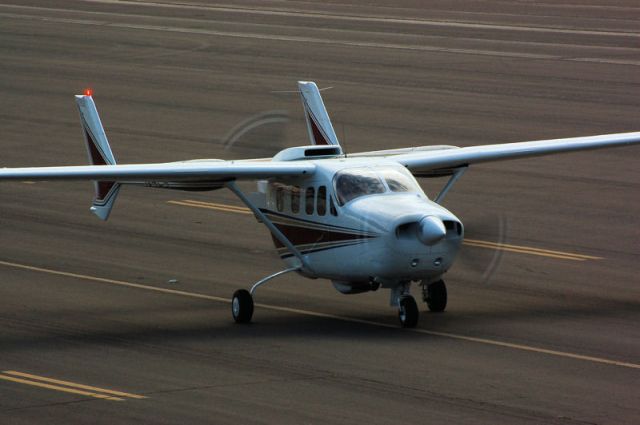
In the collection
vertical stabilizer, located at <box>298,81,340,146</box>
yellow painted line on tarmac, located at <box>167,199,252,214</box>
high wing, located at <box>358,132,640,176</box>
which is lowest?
yellow painted line on tarmac, located at <box>167,199,252,214</box>

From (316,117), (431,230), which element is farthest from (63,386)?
(316,117)

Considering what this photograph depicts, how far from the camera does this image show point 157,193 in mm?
30766

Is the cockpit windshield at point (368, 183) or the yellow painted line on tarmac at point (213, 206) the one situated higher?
the cockpit windshield at point (368, 183)

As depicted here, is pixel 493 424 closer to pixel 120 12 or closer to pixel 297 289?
pixel 297 289

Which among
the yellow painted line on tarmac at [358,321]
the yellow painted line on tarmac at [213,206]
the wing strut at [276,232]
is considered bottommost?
the yellow painted line on tarmac at [358,321]

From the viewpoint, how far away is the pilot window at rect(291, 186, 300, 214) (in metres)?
20.3

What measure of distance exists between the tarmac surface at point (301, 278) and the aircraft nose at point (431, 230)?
4.18 ft

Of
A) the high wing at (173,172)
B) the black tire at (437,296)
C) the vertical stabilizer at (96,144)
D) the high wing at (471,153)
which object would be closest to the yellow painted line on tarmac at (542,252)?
the high wing at (471,153)

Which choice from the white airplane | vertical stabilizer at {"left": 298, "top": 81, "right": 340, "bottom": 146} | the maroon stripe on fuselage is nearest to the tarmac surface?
the white airplane

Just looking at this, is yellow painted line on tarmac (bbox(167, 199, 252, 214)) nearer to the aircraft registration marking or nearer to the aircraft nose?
the aircraft nose

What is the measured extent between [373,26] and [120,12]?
1242 cm

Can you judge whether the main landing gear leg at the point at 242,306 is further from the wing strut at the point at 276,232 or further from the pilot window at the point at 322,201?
the pilot window at the point at 322,201

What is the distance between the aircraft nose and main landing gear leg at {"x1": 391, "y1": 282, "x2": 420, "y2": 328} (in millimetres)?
1128

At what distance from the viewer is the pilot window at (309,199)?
19984mm
